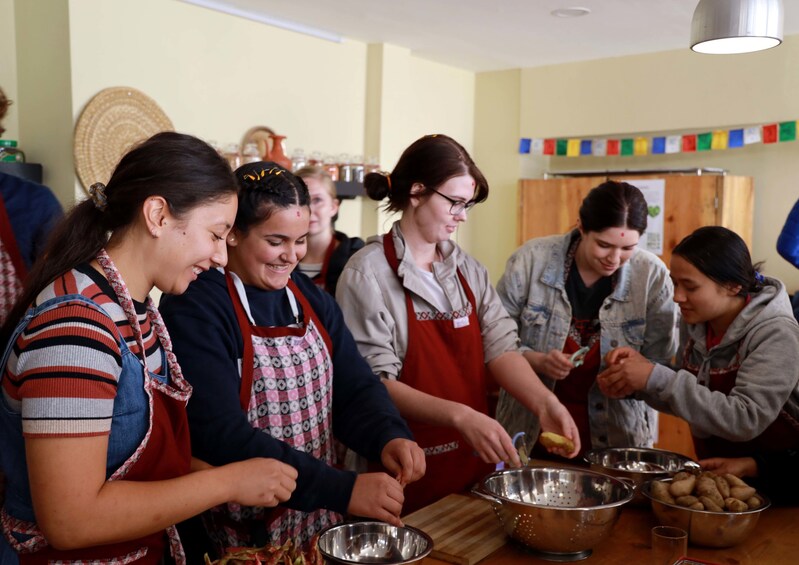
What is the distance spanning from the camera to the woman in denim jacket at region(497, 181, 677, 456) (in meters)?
2.71

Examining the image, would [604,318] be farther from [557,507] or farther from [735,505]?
[557,507]

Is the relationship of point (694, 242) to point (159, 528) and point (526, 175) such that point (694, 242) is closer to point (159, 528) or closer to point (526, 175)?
point (159, 528)

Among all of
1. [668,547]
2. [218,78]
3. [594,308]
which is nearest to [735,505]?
[668,547]

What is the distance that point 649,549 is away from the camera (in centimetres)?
168

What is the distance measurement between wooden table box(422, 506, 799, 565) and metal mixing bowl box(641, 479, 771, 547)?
2 cm

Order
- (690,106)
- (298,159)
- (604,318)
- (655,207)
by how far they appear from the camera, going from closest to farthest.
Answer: (604,318) → (298,159) → (655,207) → (690,106)

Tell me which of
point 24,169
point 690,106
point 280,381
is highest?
point 690,106

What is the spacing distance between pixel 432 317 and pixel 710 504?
0.90 m

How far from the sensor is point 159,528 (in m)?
1.28

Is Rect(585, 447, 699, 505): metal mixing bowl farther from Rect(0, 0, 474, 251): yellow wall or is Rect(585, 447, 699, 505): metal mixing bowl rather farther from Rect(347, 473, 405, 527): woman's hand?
Rect(0, 0, 474, 251): yellow wall

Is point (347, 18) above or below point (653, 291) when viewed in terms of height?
above

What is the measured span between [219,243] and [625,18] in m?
4.36

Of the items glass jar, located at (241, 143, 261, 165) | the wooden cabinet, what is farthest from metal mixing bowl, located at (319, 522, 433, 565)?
the wooden cabinet

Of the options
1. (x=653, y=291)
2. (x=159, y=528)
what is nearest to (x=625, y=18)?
(x=653, y=291)
